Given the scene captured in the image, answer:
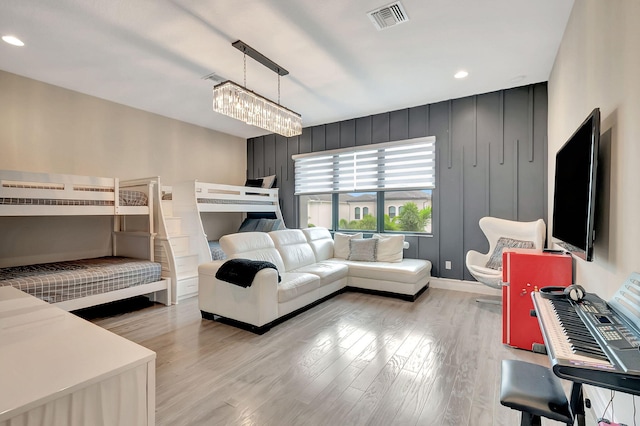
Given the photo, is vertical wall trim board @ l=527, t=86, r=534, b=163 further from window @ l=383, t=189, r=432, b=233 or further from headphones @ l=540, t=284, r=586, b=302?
headphones @ l=540, t=284, r=586, b=302

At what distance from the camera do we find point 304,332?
2.86 metres

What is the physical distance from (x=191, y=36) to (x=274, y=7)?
35.1 inches

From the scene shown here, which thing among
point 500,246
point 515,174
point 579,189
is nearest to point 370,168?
point 515,174

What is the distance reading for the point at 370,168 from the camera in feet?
16.3

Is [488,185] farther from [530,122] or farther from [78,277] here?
[78,277]

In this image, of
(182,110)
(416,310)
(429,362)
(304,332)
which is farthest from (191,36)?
(416,310)

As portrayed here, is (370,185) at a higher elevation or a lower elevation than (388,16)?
lower

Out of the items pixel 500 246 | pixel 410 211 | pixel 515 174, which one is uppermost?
pixel 515 174

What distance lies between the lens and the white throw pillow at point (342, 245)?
4.75 metres

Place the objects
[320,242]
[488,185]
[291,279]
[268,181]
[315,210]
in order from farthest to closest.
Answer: [268,181]
[315,210]
[320,242]
[488,185]
[291,279]

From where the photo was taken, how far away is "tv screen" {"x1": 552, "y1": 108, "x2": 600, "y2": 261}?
149cm

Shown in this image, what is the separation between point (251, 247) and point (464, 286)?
2.95 m

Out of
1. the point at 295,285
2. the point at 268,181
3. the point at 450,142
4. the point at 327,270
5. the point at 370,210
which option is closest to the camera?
the point at 295,285

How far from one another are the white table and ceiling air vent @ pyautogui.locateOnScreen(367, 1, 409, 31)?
2.65 m
